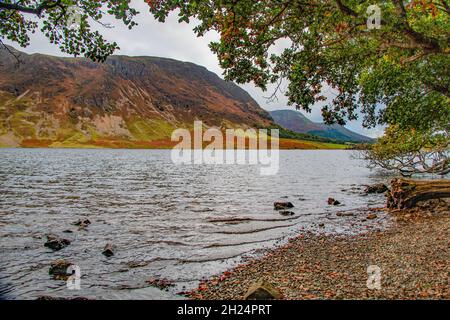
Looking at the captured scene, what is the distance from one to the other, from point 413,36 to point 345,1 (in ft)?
9.18

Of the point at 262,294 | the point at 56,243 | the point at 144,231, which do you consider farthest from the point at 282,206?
the point at 262,294

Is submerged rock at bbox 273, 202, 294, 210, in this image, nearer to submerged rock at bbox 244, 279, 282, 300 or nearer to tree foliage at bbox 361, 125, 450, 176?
tree foliage at bbox 361, 125, 450, 176

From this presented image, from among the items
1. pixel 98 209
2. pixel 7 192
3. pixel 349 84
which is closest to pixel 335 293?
pixel 349 84

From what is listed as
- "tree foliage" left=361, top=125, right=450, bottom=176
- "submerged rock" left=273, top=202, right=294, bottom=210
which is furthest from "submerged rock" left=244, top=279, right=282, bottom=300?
"tree foliage" left=361, top=125, right=450, bottom=176

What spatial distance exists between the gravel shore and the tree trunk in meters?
4.76

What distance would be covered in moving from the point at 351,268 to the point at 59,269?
1244 cm

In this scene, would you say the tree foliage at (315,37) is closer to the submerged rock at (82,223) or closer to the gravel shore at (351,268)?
the gravel shore at (351,268)

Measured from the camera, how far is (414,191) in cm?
2488

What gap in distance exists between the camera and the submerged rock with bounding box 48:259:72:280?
45.3 feet

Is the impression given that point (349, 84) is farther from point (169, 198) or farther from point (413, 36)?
point (169, 198)

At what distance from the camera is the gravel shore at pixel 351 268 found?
1002 cm

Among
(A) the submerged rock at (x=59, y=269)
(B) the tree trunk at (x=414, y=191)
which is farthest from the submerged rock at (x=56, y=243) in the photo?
(B) the tree trunk at (x=414, y=191)

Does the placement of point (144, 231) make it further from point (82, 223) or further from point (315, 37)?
point (315, 37)

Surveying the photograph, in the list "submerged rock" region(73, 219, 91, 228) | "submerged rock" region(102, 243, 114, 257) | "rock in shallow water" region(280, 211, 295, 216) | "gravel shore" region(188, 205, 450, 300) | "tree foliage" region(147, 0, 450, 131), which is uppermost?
"tree foliage" region(147, 0, 450, 131)
